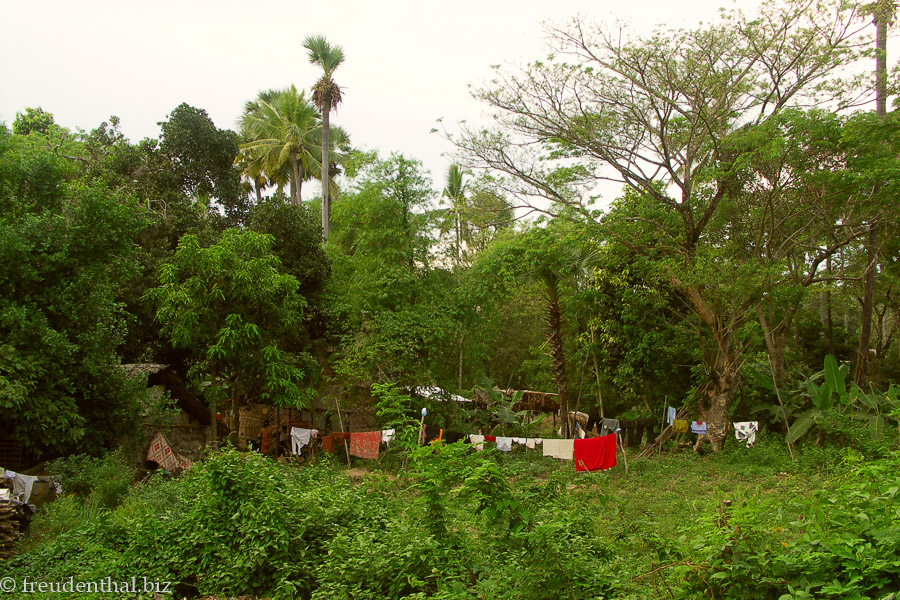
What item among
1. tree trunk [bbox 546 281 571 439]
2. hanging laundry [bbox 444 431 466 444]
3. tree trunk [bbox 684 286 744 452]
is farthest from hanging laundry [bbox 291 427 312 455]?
tree trunk [bbox 684 286 744 452]

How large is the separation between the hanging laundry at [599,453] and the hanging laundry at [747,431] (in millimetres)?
4786

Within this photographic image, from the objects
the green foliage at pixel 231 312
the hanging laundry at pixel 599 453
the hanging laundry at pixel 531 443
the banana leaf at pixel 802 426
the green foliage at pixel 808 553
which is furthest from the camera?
the hanging laundry at pixel 531 443

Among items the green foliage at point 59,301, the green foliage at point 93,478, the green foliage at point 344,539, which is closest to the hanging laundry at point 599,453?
the green foliage at point 344,539

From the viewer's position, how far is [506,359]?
102 feet

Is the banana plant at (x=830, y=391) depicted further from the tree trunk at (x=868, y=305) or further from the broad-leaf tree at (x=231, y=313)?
the broad-leaf tree at (x=231, y=313)

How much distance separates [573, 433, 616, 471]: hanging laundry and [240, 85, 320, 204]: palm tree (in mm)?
17949

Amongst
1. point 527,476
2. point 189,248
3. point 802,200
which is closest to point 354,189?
point 189,248

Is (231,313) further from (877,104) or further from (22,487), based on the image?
(877,104)

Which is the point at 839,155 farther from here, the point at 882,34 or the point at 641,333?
the point at 641,333

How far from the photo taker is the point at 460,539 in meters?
6.70

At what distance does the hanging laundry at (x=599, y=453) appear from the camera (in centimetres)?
1418

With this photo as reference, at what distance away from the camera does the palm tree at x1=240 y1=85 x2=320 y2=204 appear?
2788cm

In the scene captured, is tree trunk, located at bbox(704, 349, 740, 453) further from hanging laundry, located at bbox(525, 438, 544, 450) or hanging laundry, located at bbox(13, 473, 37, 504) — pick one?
hanging laundry, located at bbox(13, 473, 37, 504)

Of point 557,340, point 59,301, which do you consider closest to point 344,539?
point 59,301
